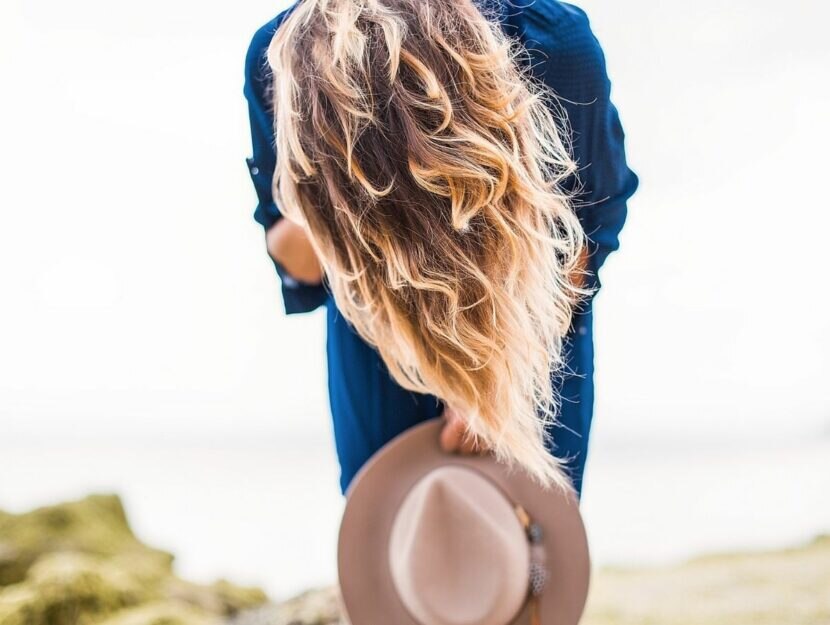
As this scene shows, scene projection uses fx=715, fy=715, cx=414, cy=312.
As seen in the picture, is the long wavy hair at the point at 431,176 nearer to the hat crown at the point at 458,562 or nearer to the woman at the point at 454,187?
the woman at the point at 454,187

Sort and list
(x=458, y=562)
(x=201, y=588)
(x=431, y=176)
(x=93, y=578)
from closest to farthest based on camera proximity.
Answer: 1. (x=431, y=176)
2. (x=458, y=562)
3. (x=93, y=578)
4. (x=201, y=588)

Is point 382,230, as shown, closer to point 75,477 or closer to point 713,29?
point 713,29

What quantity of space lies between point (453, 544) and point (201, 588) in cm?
74

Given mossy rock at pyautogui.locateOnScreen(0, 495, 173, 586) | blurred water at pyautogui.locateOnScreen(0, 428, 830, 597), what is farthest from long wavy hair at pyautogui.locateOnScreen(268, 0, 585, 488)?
blurred water at pyautogui.locateOnScreen(0, 428, 830, 597)

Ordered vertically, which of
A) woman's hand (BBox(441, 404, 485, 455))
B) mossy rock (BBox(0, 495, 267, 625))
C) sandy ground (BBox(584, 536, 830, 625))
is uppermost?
woman's hand (BBox(441, 404, 485, 455))

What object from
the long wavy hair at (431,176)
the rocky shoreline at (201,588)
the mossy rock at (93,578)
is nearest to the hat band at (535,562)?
the long wavy hair at (431,176)

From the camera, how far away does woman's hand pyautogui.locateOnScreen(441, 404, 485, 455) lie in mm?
913

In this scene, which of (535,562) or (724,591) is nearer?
(535,562)

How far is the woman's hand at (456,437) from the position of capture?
913 millimetres

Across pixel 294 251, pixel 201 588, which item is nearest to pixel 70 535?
pixel 201 588

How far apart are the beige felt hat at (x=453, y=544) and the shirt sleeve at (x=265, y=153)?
223 mm

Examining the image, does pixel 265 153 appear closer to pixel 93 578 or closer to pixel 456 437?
pixel 456 437

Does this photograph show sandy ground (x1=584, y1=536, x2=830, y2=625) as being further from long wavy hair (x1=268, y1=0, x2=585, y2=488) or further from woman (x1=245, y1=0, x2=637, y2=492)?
long wavy hair (x1=268, y1=0, x2=585, y2=488)

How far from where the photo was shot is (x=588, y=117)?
795mm
